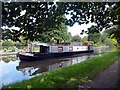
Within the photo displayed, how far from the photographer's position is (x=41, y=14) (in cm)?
517

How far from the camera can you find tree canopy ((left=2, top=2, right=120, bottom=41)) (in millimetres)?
4863

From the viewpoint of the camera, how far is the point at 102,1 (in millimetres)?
6074

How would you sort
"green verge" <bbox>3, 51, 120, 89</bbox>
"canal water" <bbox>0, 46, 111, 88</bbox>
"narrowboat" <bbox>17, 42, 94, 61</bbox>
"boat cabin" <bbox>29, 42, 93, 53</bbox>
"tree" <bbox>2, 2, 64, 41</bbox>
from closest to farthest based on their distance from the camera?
"tree" <bbox>2, 2, 64, 41</bbox> < "green verge" <bbox>3, 51, 120, 89</bbox> < "canal water" <bbox>0, 46, 111, 88</bbox> < "narrowboat" <bbox>17, 42, 94, 61</bbox> < "boat cabin" <bbox>29, 42, 93, 53</bbox>

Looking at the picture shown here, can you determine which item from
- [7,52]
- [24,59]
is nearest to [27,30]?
[24,59]

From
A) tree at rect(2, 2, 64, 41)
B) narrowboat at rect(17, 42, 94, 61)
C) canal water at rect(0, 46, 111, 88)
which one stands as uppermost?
tree at rect(2, 2, 64, 41)

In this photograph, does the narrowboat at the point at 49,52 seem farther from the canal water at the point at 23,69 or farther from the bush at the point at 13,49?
the bush at the point at 13,49

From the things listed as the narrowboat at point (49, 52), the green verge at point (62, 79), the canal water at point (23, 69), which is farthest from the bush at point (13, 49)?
the green verge at point (62, 79)

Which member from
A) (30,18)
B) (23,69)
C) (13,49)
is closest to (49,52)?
A: (23,69)

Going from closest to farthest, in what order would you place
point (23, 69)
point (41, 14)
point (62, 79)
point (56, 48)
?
point (41, 14), point (62, 79), point (23, 69), point (56, 48)

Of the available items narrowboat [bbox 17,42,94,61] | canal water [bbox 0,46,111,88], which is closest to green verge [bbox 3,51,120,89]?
canal water [bbox 0,46,111,88]

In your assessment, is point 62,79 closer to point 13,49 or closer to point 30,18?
point 30,18

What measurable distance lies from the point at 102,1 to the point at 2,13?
8.77 ft

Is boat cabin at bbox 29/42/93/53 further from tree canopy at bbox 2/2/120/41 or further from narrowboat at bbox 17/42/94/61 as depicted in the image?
tree canopy at bbox 2/2/120/41

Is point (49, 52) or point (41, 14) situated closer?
point (41, 14)
